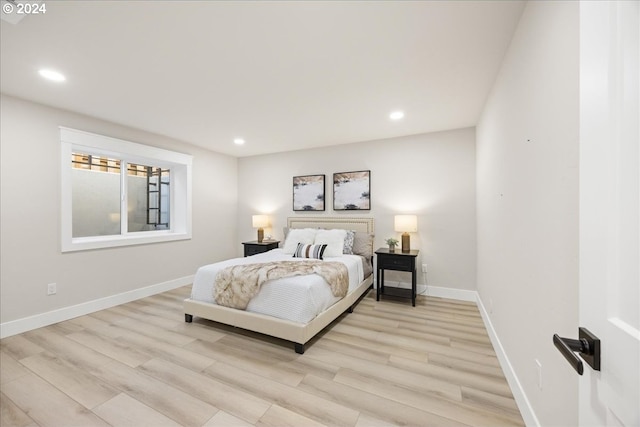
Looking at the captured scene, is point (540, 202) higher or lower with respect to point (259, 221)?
higher

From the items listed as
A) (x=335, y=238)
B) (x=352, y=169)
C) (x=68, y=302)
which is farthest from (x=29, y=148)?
(x=352, y=169)

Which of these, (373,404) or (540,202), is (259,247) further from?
(540,202)

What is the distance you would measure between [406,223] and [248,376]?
106 inches

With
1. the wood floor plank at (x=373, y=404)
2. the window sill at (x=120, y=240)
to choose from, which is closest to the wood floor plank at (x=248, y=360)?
the wood floor plank at (x=373, y=404)

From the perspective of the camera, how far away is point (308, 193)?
4.66 metres

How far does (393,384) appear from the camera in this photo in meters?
1.86

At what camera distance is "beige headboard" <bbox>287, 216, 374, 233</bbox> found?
418cm

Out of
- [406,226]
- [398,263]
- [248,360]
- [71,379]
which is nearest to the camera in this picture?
[71,379]

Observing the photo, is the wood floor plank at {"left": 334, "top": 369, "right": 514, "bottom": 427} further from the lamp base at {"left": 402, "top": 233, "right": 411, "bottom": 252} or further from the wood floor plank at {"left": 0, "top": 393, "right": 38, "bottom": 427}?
the lamp base at {"left": 402, "top": 233, "right": 411, "bottom": 252}

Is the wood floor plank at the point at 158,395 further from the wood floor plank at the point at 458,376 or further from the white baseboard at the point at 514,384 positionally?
the white baseboard at the point at 514,384

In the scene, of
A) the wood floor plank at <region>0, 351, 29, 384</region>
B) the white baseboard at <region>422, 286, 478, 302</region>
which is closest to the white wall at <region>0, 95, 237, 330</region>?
the wood floor plank at <region>0, 351, 29, 384</region>

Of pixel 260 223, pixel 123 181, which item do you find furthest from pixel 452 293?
pixel 123 181

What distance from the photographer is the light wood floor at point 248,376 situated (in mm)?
1580

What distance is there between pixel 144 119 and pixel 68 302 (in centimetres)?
238
